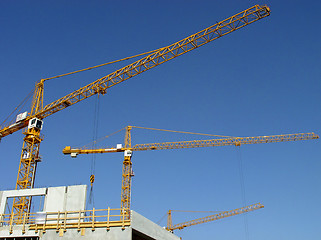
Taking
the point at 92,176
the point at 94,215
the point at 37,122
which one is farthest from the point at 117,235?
the point at 37,122

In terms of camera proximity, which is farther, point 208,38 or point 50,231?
point 208,38

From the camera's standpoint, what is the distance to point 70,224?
28031 millimetres

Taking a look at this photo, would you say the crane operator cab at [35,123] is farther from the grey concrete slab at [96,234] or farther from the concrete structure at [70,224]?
the grey concrete slab at [96,234]

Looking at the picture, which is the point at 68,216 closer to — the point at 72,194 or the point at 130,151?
the point at 72,194

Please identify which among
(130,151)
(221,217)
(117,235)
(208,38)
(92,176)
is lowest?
(117,235)

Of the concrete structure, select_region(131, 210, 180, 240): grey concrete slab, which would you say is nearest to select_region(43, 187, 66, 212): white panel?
the concrete structure

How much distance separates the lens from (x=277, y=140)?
110812 millimetres

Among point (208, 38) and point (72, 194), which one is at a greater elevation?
point (208, 38)

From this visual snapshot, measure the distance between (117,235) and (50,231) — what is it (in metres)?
5.18

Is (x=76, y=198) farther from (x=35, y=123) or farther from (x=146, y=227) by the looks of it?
(x=35, y=123)

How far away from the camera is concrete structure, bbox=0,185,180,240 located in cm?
2705

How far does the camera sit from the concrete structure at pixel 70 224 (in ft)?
88.8

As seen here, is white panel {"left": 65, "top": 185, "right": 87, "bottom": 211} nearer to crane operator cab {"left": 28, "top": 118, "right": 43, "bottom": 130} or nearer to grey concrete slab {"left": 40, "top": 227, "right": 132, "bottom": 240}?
grey concrete slab {"left": 40, "top": 227, "right": 132, "bottom": 240}

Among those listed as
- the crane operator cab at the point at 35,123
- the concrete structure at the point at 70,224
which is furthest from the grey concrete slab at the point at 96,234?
the crane operator cab at the point at 35,123
